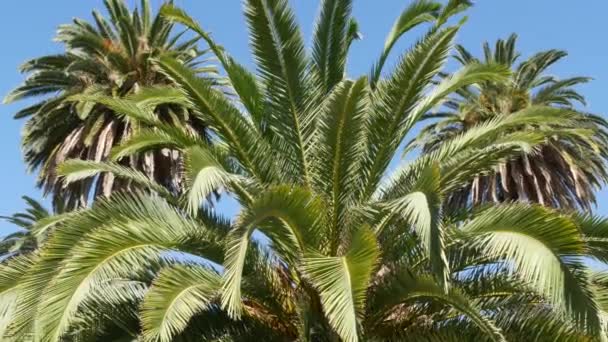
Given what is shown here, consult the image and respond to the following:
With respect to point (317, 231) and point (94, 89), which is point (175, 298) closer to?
point (317, 231)

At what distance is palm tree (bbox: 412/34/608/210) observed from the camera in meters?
25.2

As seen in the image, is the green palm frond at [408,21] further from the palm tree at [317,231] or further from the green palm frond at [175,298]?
the green palm frond at [175,298]

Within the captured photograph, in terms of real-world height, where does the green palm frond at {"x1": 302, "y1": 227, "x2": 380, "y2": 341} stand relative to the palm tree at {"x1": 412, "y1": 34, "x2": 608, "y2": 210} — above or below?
below

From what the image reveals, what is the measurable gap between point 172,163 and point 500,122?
11.8m

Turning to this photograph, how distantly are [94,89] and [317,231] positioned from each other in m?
13.1

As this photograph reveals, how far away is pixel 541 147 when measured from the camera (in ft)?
81.1

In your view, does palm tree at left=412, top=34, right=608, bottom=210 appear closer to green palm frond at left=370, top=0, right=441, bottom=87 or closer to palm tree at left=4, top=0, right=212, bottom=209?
palm tree at left=4, top=0, right=212, bottom=209

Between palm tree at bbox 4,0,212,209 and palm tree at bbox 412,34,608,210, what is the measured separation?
7684mm

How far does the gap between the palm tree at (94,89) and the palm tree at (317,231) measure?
984cm

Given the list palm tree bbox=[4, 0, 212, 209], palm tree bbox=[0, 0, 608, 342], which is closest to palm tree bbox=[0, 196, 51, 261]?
palm tree bbox=[4, 0, 212, 209]

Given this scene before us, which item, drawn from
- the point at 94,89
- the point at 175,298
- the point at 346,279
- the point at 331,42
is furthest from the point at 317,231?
the point at 94,89

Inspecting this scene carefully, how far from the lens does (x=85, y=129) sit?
21.8 metres

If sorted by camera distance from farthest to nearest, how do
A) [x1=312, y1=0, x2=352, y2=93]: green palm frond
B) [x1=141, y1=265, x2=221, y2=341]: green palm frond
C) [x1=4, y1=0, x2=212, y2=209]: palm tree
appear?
[x1=4, y1=0, x2=212, y2=209]: palm tree → [x1=312, y1=0, x2=352, y2=93]: green palm frond → [x1=141, y1=265, x2=221, y2=341]: green palm frond

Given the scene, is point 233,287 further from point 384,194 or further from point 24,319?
point 384,194
